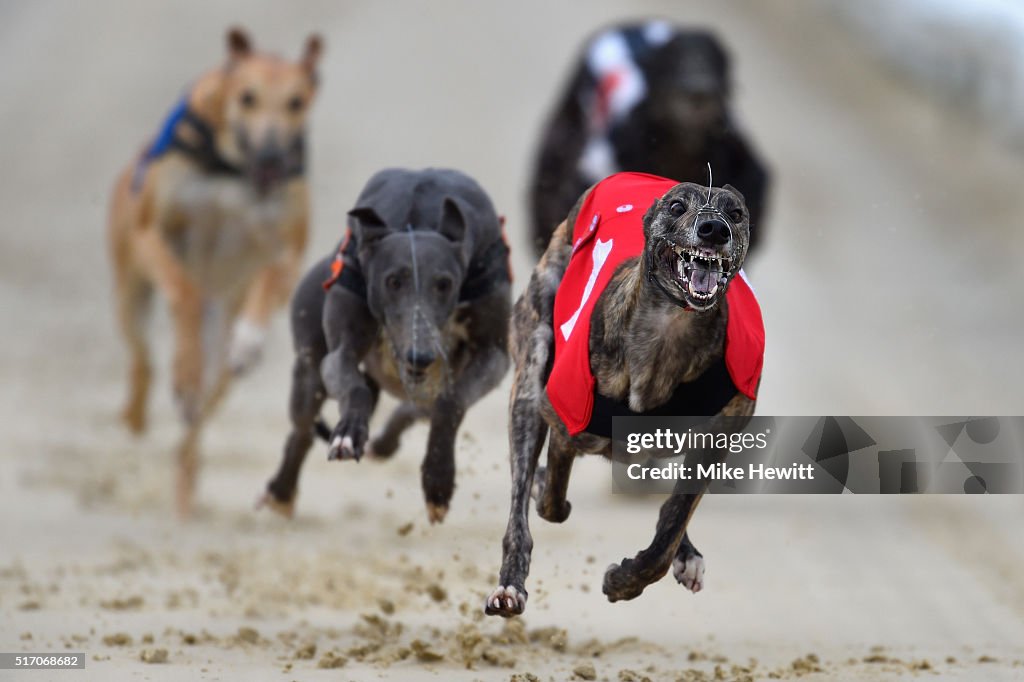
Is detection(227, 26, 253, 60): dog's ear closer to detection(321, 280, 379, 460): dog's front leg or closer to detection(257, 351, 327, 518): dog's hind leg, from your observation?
detection(257, 351, 327, 518): dog's hind leg

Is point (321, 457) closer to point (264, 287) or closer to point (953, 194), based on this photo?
point (264, 287)

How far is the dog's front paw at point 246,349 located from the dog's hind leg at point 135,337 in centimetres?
145

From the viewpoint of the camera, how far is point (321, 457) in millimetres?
7445

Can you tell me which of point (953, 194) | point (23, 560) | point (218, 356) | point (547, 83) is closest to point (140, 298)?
point (218, 356)

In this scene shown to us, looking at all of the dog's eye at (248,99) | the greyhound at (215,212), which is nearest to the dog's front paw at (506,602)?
the greyhound at (215,212)

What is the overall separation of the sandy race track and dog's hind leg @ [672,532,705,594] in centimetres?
34

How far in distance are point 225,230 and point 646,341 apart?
3819 mm

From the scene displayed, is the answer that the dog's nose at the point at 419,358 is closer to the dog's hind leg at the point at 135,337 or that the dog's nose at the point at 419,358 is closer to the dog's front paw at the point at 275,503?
the dog's front paw at the point at 275,503

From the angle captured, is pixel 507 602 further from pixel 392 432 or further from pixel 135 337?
pixel 135 337

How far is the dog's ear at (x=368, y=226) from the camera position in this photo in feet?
12.7

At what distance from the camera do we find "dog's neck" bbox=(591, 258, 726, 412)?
3.18m

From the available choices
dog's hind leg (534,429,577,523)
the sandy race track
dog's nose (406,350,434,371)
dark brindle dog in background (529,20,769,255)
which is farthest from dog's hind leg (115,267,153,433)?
dog's hind leg (534,429,577,523)

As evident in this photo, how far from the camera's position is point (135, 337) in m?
7.30

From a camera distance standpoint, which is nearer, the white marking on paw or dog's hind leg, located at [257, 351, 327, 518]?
the white marking on paw
